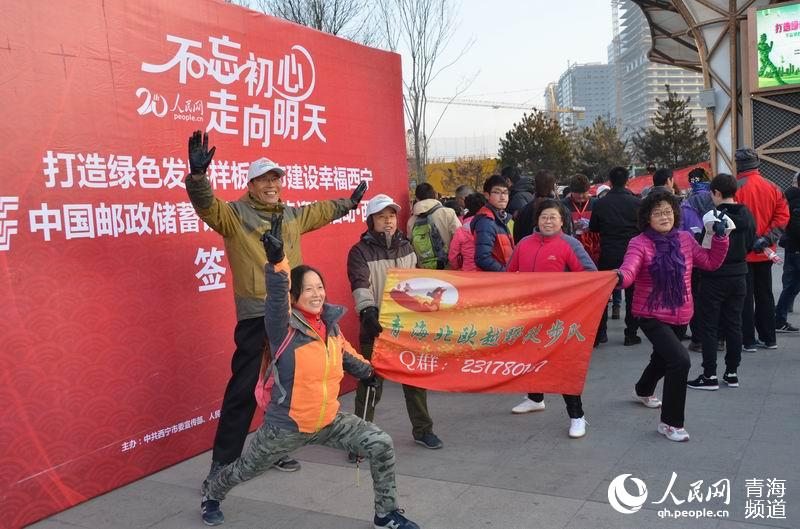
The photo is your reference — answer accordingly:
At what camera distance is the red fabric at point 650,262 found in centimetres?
492

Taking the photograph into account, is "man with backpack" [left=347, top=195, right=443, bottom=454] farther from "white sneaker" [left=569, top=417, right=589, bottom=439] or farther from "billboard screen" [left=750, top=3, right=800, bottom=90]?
"billboard screen" [left=750, top=3, right=800, bottom=90]

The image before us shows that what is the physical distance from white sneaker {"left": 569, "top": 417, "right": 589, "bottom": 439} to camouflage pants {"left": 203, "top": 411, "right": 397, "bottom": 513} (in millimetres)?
1852

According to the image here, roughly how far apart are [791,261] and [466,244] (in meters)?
4.06

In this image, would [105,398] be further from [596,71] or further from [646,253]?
[596,71]

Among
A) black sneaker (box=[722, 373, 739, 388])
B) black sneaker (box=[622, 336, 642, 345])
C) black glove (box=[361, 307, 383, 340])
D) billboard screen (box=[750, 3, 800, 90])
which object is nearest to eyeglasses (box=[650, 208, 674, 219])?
black sneaker (box=[722, 373, 739, 388])

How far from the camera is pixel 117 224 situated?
4.51m

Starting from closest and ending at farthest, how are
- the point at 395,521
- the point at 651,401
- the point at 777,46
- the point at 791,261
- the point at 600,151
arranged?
the point at 395,521
the point at 651,401
the point at 791,261
the point at 777,46
the point at 600,151

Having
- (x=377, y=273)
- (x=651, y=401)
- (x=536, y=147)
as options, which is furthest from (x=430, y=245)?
(x=536, y=147)

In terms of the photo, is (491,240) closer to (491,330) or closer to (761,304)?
(491,330)

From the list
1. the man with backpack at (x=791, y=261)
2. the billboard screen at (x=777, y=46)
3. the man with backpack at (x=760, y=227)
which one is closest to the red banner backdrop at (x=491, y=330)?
the man with backpack at (x=760, y=227)

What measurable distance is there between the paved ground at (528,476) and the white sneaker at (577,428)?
0.26 ft

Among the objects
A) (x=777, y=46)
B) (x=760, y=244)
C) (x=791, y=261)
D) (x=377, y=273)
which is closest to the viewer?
(x=377, y=273)

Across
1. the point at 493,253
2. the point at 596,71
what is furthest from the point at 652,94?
the point at 493,253

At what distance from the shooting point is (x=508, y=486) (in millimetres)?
4234
